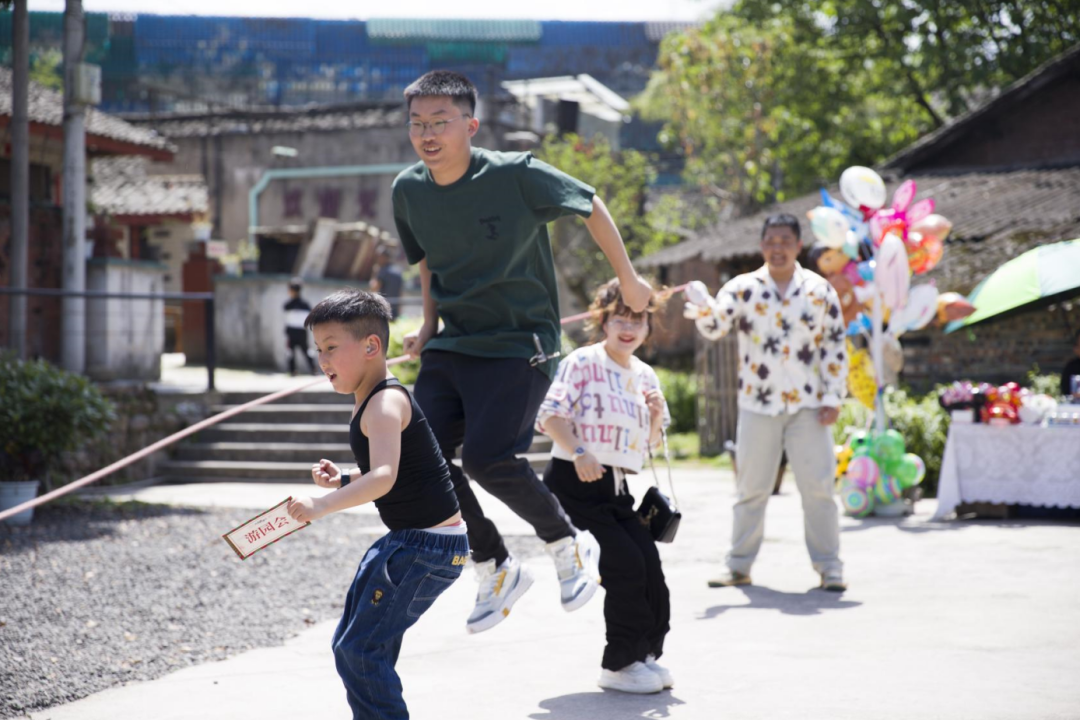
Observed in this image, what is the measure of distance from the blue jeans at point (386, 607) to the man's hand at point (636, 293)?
128cm

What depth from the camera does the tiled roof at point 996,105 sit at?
55.7 ft

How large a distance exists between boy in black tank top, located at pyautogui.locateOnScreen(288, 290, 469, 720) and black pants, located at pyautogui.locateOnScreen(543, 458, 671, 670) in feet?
3.07

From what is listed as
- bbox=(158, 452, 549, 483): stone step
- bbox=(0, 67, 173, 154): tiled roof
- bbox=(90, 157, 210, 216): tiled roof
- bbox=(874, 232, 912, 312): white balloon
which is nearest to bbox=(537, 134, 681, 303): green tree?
bbox=(90, 157, 210, 216): tiled roof

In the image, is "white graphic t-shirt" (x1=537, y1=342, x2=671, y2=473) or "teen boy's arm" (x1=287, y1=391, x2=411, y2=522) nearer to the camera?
"teen boy's arm" (x1=287, y1=391, x2=411, y2=522)

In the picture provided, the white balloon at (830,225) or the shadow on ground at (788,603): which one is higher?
the white balloon at (830,225)

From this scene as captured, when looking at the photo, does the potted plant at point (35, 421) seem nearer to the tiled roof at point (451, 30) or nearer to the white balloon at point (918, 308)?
the white balloon at point (918, 308)

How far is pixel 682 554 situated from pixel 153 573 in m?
3.15

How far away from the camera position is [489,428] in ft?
13.3

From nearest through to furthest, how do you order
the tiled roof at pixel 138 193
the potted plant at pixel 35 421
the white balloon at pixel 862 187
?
the potted plant at pixel 35 421
the white balloon at pixel 862 187
the tiled roof at pixel 138 193

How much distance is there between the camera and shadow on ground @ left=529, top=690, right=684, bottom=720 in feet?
12.1

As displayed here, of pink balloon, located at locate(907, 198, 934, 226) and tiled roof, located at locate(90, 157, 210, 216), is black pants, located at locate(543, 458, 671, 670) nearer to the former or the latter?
pink balloon, located at locate(907, 198, 934, 226)

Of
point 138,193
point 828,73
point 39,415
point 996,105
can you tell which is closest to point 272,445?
point 39,415

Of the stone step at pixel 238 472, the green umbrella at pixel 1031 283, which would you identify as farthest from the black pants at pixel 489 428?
the stone step at pixel 238 472

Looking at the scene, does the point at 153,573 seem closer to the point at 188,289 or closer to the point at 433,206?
the point at 433,206
